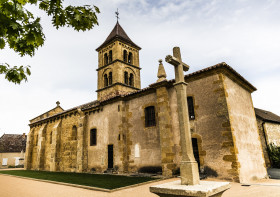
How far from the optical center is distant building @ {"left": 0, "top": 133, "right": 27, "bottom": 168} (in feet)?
121

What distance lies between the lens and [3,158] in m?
36.7

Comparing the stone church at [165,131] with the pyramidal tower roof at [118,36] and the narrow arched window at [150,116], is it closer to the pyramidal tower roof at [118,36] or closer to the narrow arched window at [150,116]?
the narrow arched window at [150,116]

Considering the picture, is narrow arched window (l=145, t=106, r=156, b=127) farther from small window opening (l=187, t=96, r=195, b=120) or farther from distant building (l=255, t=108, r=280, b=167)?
distant building (l=255, t=108, r=280, b=167)

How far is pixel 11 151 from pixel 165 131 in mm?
38896

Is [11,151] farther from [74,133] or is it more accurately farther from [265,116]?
[265,116]

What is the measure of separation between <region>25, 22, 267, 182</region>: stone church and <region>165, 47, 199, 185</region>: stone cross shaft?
6465mm

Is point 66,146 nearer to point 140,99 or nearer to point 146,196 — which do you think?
point 140,99

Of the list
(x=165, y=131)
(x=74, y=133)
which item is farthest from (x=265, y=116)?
(x=74, y=133)

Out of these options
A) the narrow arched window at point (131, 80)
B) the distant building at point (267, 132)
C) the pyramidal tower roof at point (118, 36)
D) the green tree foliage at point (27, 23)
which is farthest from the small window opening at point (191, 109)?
the pyramidal tower roof at point (118, 36)

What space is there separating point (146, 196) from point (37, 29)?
6.29 meters

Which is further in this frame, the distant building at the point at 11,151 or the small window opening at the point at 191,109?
the distant building at the point at 11,151

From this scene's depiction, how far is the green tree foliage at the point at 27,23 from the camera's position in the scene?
3.36 m

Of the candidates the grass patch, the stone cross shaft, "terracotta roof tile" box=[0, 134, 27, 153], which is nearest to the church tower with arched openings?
the grass patch

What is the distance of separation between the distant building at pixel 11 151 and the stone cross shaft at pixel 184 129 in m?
43.6
